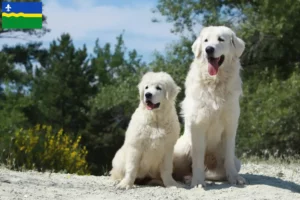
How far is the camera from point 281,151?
1814 cm

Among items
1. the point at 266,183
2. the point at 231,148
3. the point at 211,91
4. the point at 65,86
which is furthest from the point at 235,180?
the point at 65,86

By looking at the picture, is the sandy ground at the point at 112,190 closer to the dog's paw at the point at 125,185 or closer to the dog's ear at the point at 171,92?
the dog's paw at the point at 125,185

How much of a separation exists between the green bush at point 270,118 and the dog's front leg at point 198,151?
971 cm

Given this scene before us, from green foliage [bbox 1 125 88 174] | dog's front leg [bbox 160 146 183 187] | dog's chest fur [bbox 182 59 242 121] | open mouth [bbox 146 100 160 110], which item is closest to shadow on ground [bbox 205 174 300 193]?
dog's front leg [bbox 160 146 183 187]

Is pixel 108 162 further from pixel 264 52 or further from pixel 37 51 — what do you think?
pixel 264 52

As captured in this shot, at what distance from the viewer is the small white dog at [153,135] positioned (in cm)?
Result: 757

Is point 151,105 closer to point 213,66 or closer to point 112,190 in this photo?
point 213,66

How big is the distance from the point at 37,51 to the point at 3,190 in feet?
57.9

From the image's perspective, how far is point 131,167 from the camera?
7.59 m

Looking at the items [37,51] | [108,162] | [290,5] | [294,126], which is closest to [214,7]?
[290,5]

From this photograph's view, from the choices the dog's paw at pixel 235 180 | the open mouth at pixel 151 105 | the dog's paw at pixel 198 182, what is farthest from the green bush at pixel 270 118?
the open mouth at pixel 151 105

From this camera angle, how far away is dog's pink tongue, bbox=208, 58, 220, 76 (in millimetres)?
7471

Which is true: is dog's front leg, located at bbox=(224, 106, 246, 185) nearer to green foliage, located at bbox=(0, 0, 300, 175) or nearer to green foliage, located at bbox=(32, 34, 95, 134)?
green foliage, located at bbox=(0, 0, 300, 175)

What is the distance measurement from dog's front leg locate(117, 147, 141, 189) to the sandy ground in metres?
0.11
